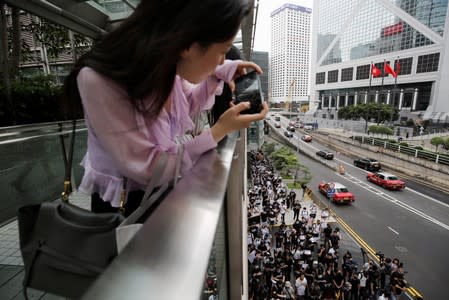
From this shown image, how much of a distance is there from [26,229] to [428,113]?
48.8 meters

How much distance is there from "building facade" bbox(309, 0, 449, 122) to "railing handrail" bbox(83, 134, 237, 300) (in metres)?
44.6

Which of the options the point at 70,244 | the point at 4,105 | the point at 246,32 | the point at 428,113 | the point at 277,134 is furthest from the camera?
the point at 277,134

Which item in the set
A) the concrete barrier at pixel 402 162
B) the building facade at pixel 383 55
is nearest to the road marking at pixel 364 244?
the concrete barrier at pixel 402 162

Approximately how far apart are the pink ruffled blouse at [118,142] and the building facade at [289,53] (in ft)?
237

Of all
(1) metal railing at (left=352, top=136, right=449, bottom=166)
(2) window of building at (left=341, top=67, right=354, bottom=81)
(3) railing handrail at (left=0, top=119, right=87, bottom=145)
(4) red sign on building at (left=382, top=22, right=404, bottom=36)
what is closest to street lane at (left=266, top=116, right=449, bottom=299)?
(1) metal railing at (left=352, top=136, right=449, bottom=166)

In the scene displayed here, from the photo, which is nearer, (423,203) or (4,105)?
(4,105)

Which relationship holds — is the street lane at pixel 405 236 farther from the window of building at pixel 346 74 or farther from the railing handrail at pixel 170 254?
the window of building at pixel 346 74

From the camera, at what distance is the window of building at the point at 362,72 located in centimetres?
4819

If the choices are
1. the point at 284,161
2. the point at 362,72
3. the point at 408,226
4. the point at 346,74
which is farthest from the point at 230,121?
the point at 346,74

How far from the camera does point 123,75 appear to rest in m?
0.75

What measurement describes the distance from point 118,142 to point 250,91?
1.92ft

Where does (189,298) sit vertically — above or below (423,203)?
above

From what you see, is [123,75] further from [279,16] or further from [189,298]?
[279,16]

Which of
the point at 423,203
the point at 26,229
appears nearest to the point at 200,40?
the point at 26,229
